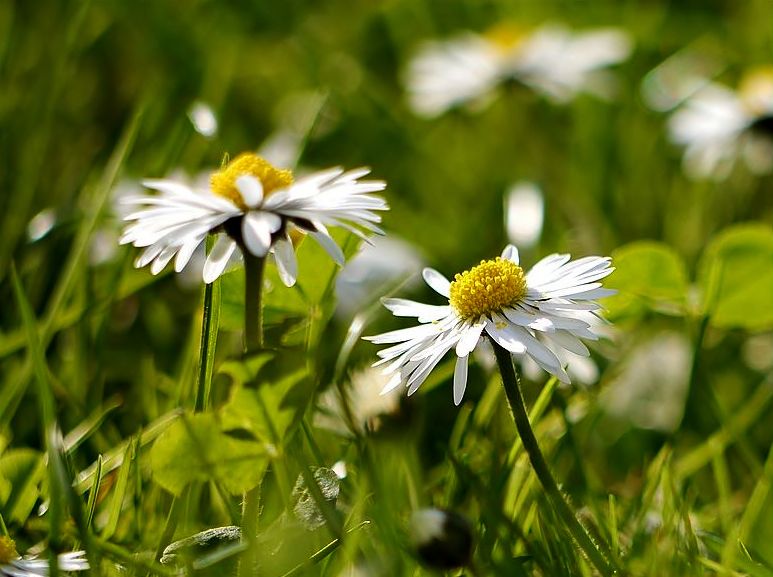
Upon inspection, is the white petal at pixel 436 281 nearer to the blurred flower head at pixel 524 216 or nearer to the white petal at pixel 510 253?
the white petal at pixel 510 253

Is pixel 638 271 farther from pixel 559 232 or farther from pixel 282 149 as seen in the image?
A: pixel 282 149

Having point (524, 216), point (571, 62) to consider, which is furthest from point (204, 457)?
point (571, 62)

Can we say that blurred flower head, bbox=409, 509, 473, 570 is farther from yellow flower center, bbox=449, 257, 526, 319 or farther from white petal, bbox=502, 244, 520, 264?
white petal, bbox=502, 244, 520, 264

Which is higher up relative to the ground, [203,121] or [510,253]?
[203,121]

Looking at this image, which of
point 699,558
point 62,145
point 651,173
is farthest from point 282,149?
point 699,558

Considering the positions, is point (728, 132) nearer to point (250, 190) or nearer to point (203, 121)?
point (203, 121)

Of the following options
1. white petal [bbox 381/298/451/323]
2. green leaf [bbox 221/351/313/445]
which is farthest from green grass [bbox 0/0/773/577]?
white petal [bbox 381/298/451/323]

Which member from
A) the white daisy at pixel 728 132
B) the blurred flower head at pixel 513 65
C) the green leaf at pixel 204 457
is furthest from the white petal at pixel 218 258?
the blurred flower head at pixel 513 65
